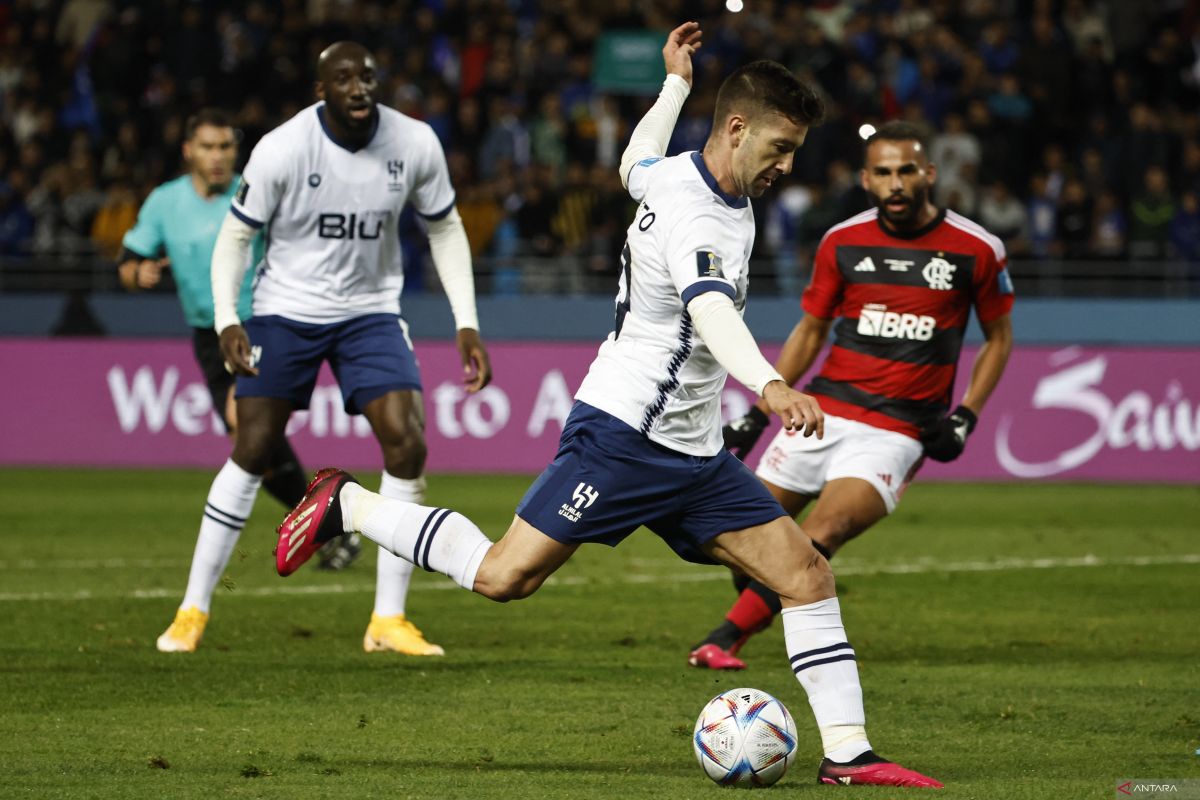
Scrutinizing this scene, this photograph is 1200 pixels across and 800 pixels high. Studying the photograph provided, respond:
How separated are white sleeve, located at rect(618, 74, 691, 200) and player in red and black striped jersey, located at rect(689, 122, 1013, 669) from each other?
1.52 metres

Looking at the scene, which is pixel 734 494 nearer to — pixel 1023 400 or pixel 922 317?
pixel 922 317

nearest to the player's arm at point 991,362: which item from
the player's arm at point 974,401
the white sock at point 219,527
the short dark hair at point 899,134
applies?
the player's arm at point 974,401

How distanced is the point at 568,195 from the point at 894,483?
38.5ft

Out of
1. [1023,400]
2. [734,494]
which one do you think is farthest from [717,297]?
[1023,400]

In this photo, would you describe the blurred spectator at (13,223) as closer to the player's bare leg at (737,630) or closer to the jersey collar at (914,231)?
the jersey collar at (914,231)

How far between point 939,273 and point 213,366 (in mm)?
4669

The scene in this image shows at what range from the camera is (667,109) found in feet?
21.6

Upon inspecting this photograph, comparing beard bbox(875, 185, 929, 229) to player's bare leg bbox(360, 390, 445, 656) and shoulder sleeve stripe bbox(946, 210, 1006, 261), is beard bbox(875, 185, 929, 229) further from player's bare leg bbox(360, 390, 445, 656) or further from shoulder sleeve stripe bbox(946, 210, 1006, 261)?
player's bare leg bbox(360, 390, 445, 656)

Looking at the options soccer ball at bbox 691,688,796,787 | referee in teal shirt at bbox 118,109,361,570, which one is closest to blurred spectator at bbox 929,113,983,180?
referee in teal shirt at bbox 118,109,361,570

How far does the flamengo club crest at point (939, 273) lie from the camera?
7969 mm

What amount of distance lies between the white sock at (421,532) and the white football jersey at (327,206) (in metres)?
2.15

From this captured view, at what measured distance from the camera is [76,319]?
18375 mm

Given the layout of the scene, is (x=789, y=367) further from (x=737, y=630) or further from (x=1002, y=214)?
(x=1002, y=214)

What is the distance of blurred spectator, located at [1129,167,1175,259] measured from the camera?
1841cm
